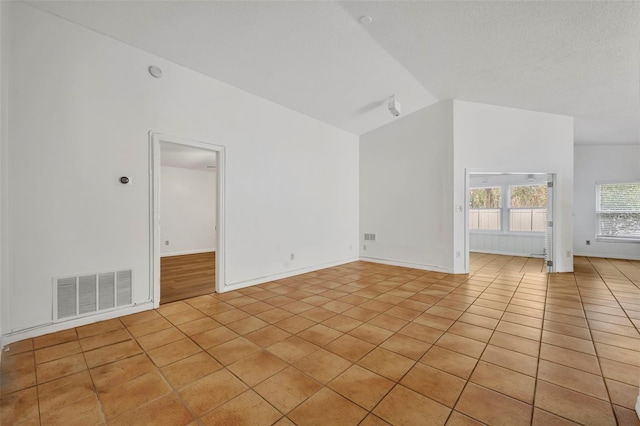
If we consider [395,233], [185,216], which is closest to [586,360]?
[395,233]

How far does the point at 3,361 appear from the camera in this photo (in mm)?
2115

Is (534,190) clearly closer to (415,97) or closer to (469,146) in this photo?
(469,146)

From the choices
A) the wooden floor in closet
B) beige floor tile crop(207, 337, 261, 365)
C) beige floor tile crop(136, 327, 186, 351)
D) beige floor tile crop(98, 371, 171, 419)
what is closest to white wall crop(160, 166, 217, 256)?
the wooden floor in closet

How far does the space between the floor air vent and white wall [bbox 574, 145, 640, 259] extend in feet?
32.1

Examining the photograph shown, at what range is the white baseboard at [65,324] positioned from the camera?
2424 mm

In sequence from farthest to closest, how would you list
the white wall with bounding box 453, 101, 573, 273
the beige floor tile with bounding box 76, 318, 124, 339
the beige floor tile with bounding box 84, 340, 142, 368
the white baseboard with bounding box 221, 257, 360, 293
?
the white wall with bounding box 453, 101, 573, 273 → the white baseboard with bounding box 221, 257, 360, 293 → the beige floor tile with bounding box 76, 318, 124, 339 → the beige floor tile with bounding box 84, 340, 142, 368

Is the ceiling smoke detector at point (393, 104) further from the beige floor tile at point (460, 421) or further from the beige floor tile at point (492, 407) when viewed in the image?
the beige floor tile at point (460, 421)

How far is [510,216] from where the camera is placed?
290 inches

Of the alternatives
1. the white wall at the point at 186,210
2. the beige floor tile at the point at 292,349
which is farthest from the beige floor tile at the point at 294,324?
the white wall at the point at 186,210

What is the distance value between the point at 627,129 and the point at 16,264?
9.75 metres

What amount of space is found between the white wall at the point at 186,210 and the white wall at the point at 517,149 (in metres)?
6.78

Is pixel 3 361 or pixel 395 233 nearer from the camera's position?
pixel 3 361

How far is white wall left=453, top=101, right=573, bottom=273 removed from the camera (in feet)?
16.6

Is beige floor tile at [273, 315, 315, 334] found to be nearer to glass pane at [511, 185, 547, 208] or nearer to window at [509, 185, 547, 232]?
window at [509, 185, 547, 232]
